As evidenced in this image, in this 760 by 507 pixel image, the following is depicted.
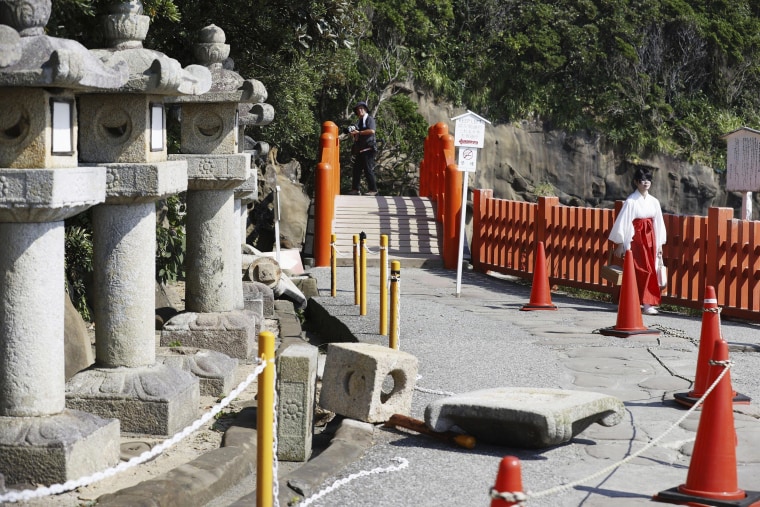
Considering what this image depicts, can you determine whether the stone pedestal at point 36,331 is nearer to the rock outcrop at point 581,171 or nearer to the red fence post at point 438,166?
the red fence post at point 438,166

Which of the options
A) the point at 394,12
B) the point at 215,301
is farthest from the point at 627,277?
the point at 394,12

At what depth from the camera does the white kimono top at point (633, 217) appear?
1186cm

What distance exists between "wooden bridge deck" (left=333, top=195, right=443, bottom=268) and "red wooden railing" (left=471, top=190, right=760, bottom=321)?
1135mm

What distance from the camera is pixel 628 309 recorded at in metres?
10.2

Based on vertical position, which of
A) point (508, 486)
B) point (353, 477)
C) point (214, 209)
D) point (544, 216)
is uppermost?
point (214, 209)

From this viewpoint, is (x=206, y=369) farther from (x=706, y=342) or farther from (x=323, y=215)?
(x=323, y=215)

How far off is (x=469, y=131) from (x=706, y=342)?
751cm

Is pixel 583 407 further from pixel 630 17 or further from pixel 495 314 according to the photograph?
pixel 630 17

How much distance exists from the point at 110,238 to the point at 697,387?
3799mm

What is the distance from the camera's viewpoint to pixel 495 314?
12.3 metres

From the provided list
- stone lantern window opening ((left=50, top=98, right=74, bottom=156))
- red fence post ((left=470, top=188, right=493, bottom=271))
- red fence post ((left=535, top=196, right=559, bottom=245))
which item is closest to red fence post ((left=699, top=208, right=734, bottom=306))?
red fence post ((left=535, top=196, right=559, bottom=245))

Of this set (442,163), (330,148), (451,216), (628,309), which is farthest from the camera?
(330,148)

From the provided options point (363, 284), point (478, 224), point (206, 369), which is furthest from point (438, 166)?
point (206, 369)

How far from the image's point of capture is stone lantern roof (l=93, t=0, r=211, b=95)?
6.18m
